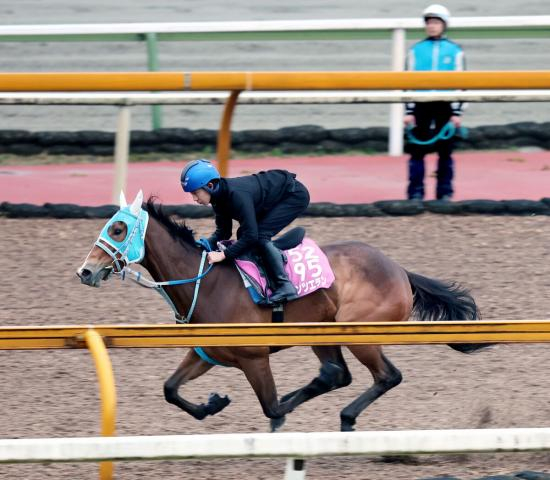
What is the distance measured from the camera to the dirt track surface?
5.54 meters

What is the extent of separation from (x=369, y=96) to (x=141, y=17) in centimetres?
522

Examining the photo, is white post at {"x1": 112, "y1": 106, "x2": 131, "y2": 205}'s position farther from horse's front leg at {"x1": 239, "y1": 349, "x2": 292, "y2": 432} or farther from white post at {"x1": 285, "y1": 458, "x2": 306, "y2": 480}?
white post at {"x1": 285, "y1": 458, "x2": 306, "y2": 480}

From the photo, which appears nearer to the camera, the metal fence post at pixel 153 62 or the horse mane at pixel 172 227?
the horse mane at pixel 172 227

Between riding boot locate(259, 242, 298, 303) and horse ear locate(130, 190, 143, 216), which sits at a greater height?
horse ear locate(130, 190, 143, 216)

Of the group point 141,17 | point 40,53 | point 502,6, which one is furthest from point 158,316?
point 502,6

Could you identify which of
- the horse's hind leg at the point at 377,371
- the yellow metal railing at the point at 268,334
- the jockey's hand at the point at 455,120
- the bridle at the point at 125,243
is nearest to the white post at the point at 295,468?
the yellow metal railing at the point at 268,334

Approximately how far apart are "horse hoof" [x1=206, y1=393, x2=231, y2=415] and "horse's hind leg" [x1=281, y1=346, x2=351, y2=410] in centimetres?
29

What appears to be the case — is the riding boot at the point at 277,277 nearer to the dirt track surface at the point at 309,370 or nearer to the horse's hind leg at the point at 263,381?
the horse's hind leg at the point at 263,381

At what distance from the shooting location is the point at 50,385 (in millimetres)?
6590

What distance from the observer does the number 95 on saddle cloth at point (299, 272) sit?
600 cm

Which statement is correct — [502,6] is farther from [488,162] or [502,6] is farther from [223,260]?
[223,260]

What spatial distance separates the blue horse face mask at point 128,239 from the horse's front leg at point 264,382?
706 millimetres

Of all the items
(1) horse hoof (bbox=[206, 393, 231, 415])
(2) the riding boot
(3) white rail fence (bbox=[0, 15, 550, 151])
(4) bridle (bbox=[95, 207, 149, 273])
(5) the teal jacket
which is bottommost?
(1) horse hoof (bbox=[206, 393, 231, 415])

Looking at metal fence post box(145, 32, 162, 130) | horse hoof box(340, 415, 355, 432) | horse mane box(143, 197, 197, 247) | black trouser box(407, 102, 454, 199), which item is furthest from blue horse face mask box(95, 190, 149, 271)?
metal fence post box(145, 32, 162, 130)
